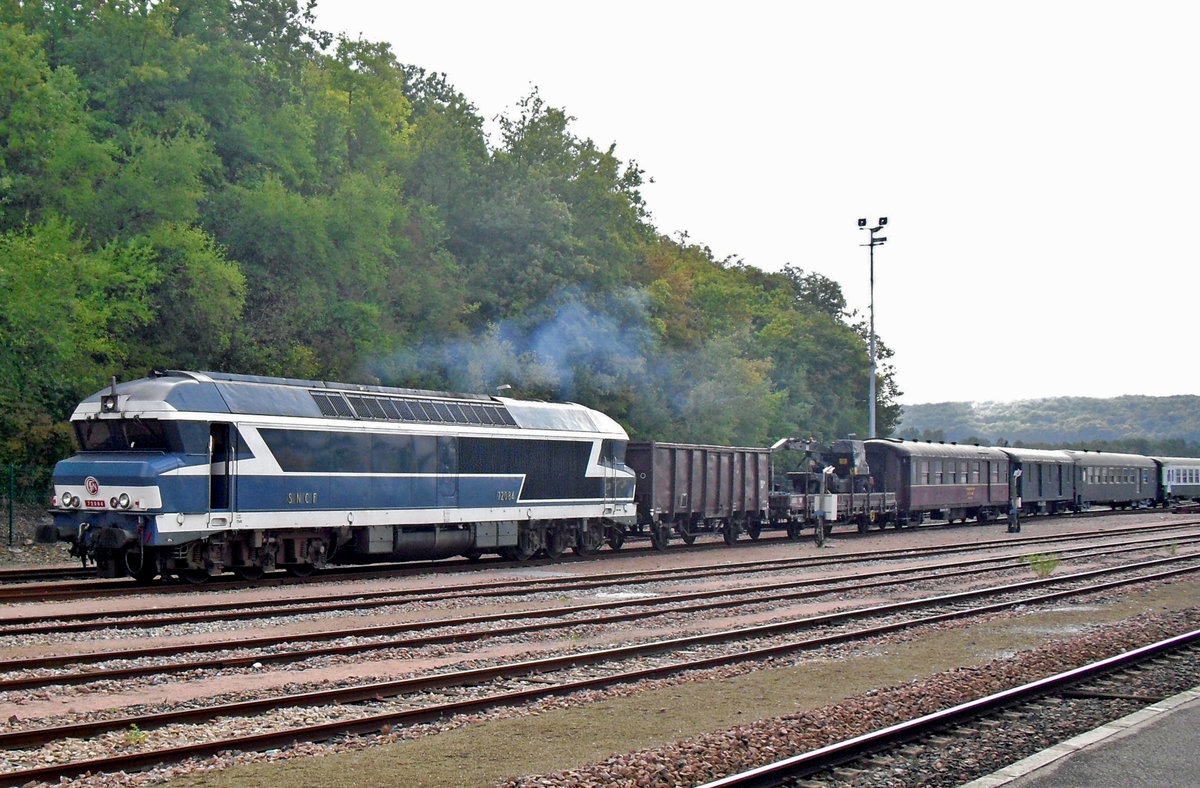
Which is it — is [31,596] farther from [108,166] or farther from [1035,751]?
[108,166]

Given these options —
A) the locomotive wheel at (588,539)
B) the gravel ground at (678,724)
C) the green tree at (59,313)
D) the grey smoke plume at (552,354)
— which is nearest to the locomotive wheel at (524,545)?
the locomotive wheel at (588,539)

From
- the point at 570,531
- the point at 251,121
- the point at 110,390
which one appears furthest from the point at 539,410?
the point at 251,121

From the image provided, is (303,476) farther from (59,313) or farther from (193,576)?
(59,313)

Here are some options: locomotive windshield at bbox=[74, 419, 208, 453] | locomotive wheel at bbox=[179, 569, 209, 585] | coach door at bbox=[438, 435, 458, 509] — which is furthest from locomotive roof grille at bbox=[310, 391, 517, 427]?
locomotive wheel at bbox=[179, 569, 209, 585]

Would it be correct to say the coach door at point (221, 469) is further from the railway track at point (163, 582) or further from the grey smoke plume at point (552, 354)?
the grey smoke plume at point (552, 354)

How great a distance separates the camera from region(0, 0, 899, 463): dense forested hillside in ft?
108

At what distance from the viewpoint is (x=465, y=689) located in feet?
39.4

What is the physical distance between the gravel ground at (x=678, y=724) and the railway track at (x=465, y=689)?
23 centimetres

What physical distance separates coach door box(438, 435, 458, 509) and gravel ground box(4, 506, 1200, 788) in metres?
11.9

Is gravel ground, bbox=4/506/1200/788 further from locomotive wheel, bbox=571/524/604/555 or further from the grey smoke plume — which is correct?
the grey smoke plume

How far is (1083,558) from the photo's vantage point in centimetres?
3016

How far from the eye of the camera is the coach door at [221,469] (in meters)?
21.0

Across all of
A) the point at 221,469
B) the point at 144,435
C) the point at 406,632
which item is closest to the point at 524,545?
the point at 221,469

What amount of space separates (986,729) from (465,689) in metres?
5.02
